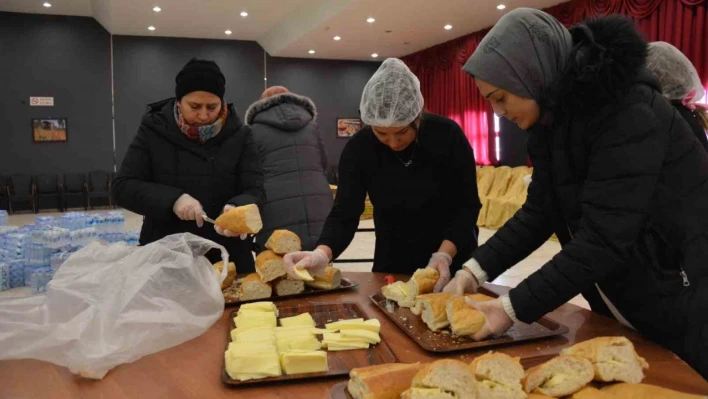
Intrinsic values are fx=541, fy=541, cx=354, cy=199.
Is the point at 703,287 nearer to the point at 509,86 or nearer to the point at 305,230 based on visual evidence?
the point at 509,86

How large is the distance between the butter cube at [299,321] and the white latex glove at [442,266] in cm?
53

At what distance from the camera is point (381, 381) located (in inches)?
43.3

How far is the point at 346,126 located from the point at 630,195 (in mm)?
13672

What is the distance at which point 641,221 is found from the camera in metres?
1.28

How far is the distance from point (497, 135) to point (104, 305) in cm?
1069

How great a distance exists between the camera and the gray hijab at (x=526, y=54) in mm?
1345

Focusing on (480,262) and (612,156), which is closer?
(612,156)

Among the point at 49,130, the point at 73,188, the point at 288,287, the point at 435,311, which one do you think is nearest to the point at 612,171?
the point at 435,311

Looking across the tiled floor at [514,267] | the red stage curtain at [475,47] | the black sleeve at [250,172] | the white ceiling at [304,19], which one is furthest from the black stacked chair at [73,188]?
the black sleeve at [250,172]

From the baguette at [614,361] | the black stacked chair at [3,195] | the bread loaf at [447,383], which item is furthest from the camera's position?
the black stacked chair at [3,195]

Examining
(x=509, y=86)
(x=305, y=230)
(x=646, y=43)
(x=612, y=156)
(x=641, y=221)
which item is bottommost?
(x=305, y=230)

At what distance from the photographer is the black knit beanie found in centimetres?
229

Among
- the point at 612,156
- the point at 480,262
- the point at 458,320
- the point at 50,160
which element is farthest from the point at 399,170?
the point at 50,160

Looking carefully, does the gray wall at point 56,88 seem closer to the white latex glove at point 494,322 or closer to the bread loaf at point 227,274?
the bread loaf at point 227,274
